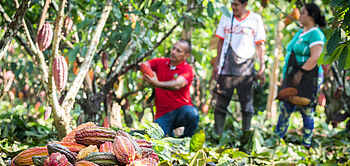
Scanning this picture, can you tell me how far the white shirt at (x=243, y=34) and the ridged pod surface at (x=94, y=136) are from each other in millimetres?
1841

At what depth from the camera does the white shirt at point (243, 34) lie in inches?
123

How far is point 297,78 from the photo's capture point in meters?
3.07

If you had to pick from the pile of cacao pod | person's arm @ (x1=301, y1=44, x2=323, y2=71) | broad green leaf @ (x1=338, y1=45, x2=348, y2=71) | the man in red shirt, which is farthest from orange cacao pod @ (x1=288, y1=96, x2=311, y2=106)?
the pile of cacao pod

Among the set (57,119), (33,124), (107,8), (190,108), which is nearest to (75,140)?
(57,119)

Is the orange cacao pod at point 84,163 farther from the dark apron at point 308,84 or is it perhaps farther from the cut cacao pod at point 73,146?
the dark apron at point 308,84

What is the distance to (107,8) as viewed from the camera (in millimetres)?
2072

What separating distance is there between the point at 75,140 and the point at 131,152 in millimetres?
299

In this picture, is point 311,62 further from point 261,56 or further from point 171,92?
point 171,92

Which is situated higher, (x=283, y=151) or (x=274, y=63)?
(x=274, y=63)

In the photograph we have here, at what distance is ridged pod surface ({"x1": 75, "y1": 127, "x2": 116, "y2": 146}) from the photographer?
4.83 feet

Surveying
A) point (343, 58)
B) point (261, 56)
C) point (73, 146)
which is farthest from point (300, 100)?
point (73, 146)

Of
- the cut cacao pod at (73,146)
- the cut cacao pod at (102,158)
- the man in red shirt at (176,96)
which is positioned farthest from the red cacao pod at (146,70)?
the cut cacao pod at (102,158)

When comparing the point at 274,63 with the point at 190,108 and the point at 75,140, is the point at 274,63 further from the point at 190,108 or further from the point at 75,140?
the point at 75,140

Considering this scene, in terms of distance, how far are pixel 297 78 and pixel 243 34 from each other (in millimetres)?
553
